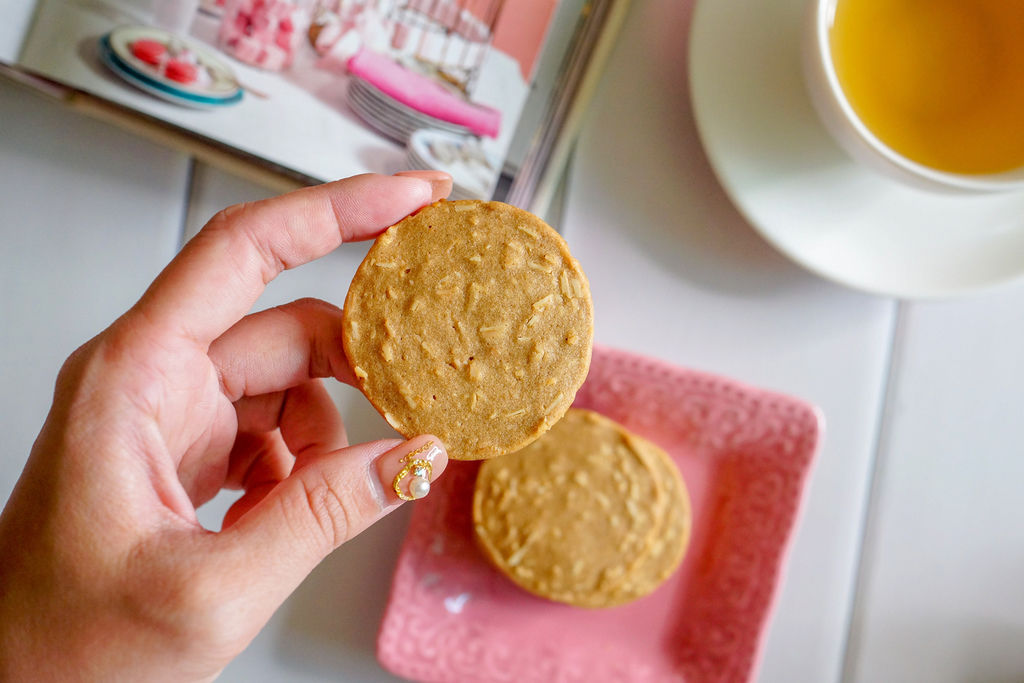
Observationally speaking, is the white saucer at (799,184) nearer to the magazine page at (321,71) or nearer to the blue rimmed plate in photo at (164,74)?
the magazine page at (321,71)

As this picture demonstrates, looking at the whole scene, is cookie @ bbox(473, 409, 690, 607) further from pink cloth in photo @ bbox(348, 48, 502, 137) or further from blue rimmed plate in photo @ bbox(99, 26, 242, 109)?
blue rimmed plate in photo @ bbox(99, 26, 242, 109)

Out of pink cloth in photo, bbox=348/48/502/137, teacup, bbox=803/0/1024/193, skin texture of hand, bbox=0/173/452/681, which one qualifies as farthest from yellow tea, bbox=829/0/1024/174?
skin texture of hand, bbox=0/173/452/681

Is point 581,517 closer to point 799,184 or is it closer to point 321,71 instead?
point 799,184

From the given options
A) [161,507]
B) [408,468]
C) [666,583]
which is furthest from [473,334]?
[666,583]

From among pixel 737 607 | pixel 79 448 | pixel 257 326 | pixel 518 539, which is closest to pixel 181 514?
pixel 79 448

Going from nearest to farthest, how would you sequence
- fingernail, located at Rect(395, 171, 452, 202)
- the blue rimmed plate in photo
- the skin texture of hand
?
the skin texture of hand, fingernail, located at Rect(395, 171, 452, 202), the blue rimmed plate in photo

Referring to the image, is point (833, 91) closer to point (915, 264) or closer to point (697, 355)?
point (915, 264)

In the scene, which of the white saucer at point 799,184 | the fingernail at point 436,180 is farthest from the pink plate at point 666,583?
the fingernail at point 436,180
